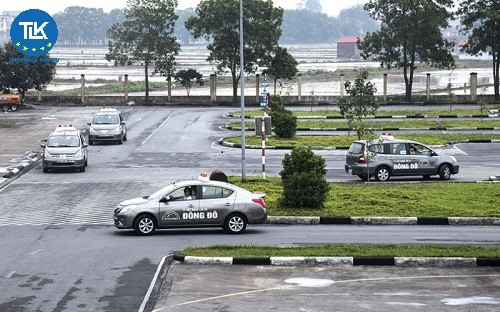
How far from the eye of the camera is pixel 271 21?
76.6 m

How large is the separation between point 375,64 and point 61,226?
146818mm

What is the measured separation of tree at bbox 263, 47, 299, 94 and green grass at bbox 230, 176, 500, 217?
1686 inches

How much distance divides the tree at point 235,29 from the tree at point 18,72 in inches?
481

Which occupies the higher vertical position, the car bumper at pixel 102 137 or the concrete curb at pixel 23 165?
the car bumper at pixel 102 137

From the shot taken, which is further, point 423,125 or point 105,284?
point 423,125

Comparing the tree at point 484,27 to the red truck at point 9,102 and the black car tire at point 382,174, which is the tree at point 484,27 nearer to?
the red truck at point 9,102

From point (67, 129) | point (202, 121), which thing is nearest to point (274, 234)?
point (67, 129)

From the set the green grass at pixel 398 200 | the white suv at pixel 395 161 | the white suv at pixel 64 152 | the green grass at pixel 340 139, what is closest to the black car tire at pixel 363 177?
the white suv at pixel 395 161

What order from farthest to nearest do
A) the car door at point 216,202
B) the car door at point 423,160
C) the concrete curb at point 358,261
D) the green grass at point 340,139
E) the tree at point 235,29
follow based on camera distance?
the tree at point 235,29, the green grass at point 340,139, the car door at point 423,160, the car door at point 216,202, the concrete curb at point 358,261

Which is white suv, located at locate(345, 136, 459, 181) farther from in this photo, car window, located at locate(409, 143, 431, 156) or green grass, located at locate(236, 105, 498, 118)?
green grass, located at locate(236, 105, 498, 118)

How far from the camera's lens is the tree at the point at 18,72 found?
7369 centimetres

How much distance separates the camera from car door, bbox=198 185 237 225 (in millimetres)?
25188

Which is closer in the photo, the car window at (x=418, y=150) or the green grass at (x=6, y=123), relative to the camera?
the car window at (x=418, y=150)

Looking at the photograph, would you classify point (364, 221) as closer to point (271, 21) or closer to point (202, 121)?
point (202, 121)
